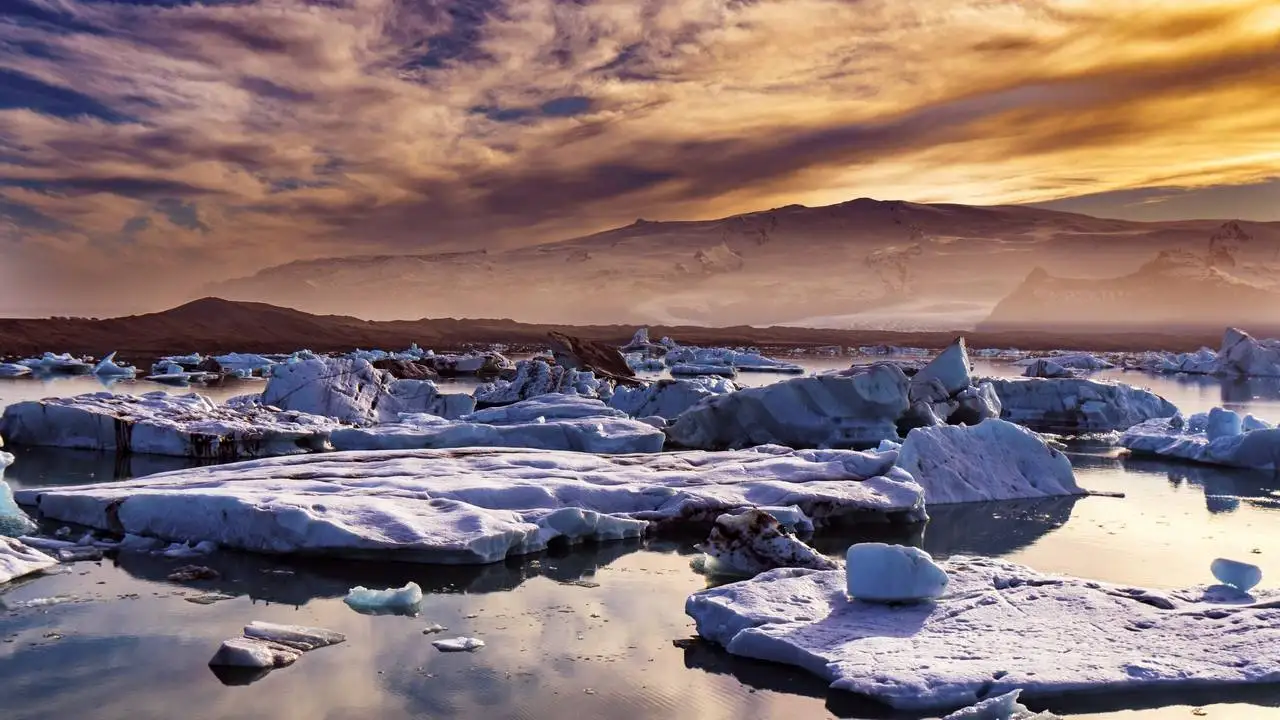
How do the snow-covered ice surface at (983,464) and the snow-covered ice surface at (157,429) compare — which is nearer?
the snow-covered ice surface at (983,464)

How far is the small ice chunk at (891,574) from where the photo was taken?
22.2 ft

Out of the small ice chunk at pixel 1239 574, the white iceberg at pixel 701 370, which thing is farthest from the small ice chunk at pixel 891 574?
the white iceberg at pixel 701 370

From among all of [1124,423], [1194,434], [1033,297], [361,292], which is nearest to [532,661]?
[1194,434]

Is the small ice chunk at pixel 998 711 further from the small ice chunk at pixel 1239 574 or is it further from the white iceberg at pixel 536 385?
the white iceberg at pixel 536 385

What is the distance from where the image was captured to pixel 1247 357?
38688 millimetres

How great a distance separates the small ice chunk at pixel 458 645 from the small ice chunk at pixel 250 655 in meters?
0.86

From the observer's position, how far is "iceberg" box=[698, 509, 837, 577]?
815 cm

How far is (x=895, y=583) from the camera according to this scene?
6781 mm

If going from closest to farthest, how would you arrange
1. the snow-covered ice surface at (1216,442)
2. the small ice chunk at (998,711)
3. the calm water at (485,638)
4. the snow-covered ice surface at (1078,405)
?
1. the small ice chunk at (998,711)
2. the calm water at (485,638)
3. the snow-covered ice surface at (1216,442)
4. the snow-covered ice surface at (1078,405)

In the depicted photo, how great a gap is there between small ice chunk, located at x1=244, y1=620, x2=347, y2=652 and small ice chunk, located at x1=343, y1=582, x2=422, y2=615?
68 cm

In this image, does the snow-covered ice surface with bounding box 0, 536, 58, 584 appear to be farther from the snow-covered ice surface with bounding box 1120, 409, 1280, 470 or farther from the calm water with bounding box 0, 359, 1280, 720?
the snow-covered ice surface with bounding box 1120, 409, 1280, 470

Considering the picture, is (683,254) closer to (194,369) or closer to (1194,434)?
(194,369)

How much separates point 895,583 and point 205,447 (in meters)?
11.4

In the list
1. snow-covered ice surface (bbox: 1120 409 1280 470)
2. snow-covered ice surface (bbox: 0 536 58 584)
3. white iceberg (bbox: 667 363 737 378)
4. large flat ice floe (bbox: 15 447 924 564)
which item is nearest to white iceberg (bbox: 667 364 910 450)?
snow-covered ice surface (bbox: 1120 409 1280 470)
